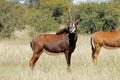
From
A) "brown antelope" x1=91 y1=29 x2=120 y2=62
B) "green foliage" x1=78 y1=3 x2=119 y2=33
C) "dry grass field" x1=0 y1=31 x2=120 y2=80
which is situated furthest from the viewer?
"green foliage" x1=78 y1=3 x2=119 y2=33

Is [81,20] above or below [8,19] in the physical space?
below

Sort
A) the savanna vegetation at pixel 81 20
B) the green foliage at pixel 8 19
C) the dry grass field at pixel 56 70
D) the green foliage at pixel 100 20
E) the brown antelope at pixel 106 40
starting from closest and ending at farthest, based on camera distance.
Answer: the dry grass field at pixel 56 70
the brown antelope at pixel 106 40
the green foliage at pixel 8 19
the savanna vegetation at pixel 81 20
the green foliage at pixel 100 20

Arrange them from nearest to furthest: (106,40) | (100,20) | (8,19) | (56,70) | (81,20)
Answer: (56,70) < (106,40) < (8,19) < (100,20) < (81,20)

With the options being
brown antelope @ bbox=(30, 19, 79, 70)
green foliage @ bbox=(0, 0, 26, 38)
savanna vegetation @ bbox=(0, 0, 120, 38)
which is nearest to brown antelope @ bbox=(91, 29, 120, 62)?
brown antelope @ bbox=(30, 19, 79, 70)

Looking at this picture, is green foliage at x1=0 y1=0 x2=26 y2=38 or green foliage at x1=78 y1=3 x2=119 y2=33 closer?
green foliage at x1=0 y1=0 x2=26 y2=38

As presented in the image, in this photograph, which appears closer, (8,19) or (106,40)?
(106,40)

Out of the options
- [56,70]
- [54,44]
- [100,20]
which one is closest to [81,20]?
[100,20]


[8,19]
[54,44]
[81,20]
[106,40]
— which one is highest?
[54,44]

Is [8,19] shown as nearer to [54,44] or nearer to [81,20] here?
[81,20]

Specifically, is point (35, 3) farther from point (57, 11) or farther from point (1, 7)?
point (1, 7)

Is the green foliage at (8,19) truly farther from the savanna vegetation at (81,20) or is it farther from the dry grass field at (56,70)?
the dry grass field at (56,70)

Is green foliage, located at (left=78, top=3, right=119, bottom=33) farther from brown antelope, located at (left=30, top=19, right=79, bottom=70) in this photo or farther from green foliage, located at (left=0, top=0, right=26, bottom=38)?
brown antelope, located at (left=30, top=19, right=79, bottom=70)

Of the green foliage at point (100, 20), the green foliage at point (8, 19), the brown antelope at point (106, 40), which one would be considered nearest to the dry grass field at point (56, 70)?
the brown antelope at point (106, 40)

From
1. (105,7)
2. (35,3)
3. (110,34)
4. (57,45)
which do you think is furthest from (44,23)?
(35,3)
